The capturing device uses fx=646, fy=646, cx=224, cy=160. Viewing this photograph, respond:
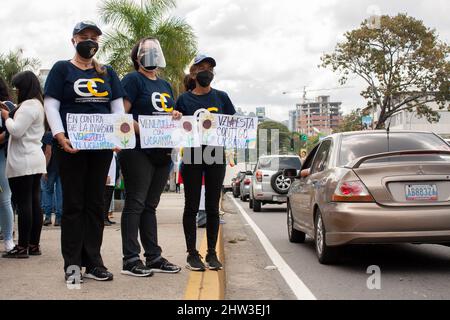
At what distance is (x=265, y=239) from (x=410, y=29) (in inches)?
1241

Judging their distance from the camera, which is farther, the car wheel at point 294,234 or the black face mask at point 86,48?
the car wheel at point 294,234

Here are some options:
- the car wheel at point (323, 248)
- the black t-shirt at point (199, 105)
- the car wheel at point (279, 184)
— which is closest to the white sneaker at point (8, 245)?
the black t-shirt at point (199, 105)

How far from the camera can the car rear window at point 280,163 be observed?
18.8m

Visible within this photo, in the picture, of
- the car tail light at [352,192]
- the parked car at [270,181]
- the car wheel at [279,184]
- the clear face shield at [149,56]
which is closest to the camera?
the clear face shield at [149,56]

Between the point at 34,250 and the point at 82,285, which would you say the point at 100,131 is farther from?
the point at 34,250

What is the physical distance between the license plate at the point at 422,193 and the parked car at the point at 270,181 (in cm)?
1004

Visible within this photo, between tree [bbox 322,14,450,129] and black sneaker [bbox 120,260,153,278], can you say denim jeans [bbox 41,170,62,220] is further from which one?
tree [bbox 322,14,450,129]

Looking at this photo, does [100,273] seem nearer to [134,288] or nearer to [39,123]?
[134,288]

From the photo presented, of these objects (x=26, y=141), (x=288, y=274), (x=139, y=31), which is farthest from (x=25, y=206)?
(x=139, y=31)

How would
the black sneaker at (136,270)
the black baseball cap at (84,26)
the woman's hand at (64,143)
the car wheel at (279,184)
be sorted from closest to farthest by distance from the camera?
the woman's hand at (64,143) → the black baseball cap at (84,26) → the black sneaker at (136,270) → the car wheel at (279,184)

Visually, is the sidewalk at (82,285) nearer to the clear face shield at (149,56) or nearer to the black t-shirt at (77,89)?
the black t-shirt at (77,89)

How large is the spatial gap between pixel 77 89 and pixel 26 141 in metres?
1.81

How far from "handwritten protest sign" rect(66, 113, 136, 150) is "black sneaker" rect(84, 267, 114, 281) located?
984mm

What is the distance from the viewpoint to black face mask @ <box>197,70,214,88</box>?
5824 mm
